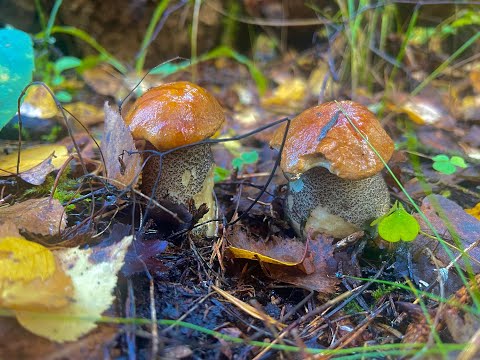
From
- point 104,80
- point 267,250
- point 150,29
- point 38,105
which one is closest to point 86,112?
point 38,105

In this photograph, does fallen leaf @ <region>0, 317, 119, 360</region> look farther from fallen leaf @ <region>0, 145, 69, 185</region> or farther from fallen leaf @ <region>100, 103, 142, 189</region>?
fallen leaf @ <region>0, 145, 69, 185</region>

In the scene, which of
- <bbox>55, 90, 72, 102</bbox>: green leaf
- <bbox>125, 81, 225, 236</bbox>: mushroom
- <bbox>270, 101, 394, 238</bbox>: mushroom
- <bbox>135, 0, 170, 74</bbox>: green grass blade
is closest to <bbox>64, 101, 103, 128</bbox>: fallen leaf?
<bbox>55, 90, 72, 102</bbox>: green leaf

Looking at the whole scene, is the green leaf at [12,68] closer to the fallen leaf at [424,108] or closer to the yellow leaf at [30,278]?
the yellow leaf at [30,278]

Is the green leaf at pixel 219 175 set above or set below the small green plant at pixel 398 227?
below

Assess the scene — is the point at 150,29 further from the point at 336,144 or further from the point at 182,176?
the point at 336,144

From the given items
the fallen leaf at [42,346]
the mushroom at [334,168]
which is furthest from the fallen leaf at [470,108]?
the fallen leaf at [42,346]

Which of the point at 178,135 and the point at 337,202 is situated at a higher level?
the point at 178,135
